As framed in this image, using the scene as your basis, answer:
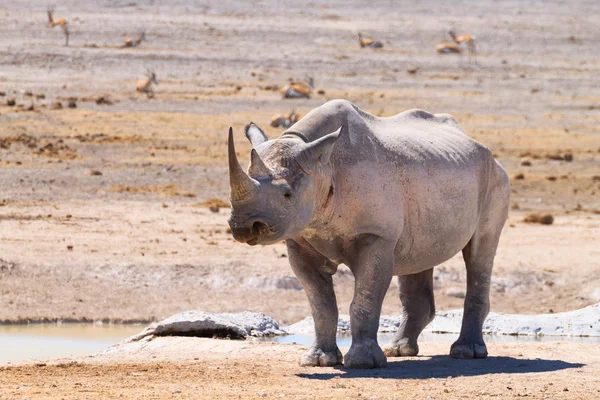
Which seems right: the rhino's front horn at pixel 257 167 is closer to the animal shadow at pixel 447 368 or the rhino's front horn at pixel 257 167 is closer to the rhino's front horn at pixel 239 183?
the rhino's front horn at pixel 239 183

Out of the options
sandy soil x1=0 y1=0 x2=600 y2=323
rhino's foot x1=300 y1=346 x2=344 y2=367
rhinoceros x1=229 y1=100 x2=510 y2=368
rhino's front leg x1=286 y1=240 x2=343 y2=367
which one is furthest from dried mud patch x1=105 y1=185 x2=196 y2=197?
rhino's foot x1=300 y1=346 x2=344 y2=367

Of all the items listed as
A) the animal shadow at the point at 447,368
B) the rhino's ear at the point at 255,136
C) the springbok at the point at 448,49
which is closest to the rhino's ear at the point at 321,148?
the rhino's ear at the point at 255,136

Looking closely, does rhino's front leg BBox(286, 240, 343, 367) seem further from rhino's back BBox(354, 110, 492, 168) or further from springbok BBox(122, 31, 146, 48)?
springbok BBox(122, 31, 146, 48)

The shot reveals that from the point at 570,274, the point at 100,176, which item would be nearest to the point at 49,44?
the point at 100,176

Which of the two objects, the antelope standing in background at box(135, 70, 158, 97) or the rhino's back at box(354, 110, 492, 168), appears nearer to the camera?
the rhino's back at box(354, 110, 492, 168)

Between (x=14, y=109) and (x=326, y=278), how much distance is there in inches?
1056

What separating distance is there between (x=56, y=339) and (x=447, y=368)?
18.5 feet

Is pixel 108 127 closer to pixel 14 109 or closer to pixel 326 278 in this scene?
pixel 14 109

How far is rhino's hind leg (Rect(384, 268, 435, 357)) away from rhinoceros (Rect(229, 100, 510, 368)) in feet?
0.05

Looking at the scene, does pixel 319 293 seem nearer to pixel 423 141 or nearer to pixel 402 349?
pixel 402 349

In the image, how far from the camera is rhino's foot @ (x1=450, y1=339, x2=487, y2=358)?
11797 mm

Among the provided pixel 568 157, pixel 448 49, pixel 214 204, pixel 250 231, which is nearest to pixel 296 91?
pixel 568 157

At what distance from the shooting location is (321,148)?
401 inches

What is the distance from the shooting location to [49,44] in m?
54.5
